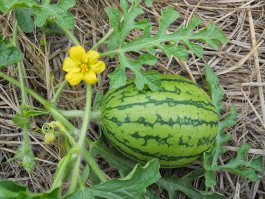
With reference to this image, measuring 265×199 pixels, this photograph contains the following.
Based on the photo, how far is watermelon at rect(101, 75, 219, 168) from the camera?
2.78m

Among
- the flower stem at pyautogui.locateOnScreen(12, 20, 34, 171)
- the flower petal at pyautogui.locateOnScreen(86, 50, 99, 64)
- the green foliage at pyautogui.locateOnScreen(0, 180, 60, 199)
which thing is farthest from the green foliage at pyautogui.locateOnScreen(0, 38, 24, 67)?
the green foliage at pyautogui.locateOnScreen(0, 180, 60, 199)

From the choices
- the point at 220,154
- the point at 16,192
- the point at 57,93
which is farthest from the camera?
the point at 220,154

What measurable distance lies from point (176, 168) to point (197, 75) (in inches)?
23.5

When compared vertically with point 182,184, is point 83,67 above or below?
above

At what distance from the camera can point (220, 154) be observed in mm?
3107

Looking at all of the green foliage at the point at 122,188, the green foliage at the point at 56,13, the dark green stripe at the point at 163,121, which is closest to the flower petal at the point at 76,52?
the green foliage at the point at 56,13

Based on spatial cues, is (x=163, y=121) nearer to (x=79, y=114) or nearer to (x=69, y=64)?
(x=79, y=114)

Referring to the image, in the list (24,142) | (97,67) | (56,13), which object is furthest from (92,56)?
(24,142)

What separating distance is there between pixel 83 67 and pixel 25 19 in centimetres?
50

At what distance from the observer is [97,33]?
130 inches

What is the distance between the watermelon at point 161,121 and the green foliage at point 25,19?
2.09ft

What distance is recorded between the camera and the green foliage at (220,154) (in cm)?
301

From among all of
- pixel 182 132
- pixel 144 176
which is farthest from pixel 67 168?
pixel 182 132

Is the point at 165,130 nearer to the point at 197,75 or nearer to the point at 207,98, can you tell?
the point at 207,98
